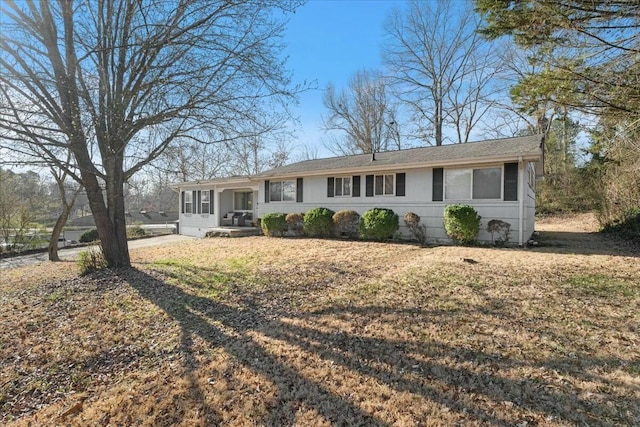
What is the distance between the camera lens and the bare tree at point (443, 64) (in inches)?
996

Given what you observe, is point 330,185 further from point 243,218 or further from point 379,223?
point 243,218

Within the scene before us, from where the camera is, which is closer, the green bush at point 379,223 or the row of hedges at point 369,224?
the row of hedges at point 369,224

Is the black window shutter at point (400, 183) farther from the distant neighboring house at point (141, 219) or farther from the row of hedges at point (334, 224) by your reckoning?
the distant neighboring house at point (141, 219)

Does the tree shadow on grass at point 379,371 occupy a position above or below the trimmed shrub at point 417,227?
below

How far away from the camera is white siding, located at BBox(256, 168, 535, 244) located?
10.3 metres

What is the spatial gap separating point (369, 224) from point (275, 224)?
4.58 meters

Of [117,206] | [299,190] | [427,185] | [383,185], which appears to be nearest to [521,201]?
[427,185]

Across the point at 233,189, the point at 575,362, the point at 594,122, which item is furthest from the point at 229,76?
the point at 233,189

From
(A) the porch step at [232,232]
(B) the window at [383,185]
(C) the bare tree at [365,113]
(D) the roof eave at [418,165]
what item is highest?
(C) the bare tree at [365,113]

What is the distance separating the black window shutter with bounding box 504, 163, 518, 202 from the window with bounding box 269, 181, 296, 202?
8649mm

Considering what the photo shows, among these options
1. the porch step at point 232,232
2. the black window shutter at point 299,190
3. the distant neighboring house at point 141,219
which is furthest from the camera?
the distant neighboring house at point 141,219

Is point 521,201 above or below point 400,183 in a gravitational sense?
below

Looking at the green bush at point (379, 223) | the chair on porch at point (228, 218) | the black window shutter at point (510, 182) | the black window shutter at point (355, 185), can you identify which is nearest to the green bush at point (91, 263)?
the green bush at point (379, 223)

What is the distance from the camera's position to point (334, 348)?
3.72 m
